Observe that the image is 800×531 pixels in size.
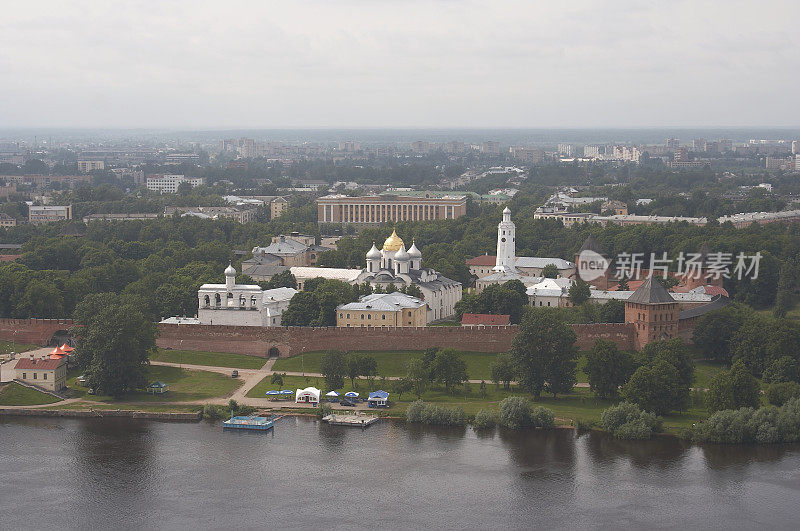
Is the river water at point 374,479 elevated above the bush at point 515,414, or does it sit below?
below

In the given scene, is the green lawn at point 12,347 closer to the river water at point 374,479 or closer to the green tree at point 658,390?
the river water at point 374,479

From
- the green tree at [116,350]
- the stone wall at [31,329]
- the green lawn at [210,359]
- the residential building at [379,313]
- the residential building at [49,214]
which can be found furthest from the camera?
the residential building at [49,214]

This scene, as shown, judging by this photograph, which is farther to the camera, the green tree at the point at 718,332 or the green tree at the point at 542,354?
the green tree at the point at 718,332

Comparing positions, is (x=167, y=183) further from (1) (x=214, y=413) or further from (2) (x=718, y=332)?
(1) (x=214, y=413)

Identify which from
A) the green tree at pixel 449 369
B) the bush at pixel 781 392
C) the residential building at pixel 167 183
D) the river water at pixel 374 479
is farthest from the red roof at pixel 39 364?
the residential building at pixel 167 183

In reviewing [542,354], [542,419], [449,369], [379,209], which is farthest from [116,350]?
[379,209]

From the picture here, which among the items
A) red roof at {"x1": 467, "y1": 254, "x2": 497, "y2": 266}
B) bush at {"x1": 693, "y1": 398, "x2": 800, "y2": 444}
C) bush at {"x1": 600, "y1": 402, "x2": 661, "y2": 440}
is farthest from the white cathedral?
bush at {"x1": 693, "y1": 398, "x2": 800, "y2": 444}

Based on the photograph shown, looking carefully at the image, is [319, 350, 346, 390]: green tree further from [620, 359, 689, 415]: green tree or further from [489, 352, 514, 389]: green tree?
[620, 359, 689, 415]: green tree
